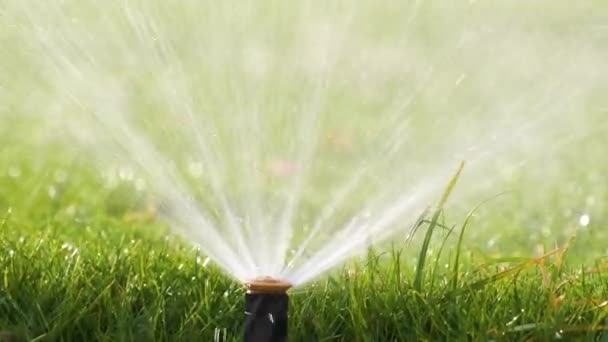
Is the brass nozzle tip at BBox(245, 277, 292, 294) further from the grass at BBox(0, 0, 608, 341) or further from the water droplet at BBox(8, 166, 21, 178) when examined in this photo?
the water droplet at BBox(8, 166, 21, 178)

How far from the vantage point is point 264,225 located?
9.39ft

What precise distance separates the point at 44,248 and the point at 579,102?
6177mm

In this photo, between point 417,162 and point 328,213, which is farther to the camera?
point 417,162

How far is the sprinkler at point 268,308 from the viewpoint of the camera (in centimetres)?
229

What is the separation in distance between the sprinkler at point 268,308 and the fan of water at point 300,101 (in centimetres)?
18

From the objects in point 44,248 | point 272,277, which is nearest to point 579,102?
point 44,248

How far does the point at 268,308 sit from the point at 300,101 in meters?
4.95

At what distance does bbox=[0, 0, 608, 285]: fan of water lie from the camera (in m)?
3.66

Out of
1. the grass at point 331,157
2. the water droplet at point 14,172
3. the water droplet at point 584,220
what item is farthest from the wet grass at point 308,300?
the water droplet at point 14,172

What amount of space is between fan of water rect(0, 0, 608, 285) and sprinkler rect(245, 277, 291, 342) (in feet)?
0.59

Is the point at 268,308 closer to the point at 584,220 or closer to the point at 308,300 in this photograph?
the point at 308,300

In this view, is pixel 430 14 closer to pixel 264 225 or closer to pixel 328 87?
pixel 328 87

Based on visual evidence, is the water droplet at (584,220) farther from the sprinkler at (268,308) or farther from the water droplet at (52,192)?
the sprinkler at (268,308)


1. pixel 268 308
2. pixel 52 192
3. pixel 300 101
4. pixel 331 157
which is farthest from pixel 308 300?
pixel 300 101
